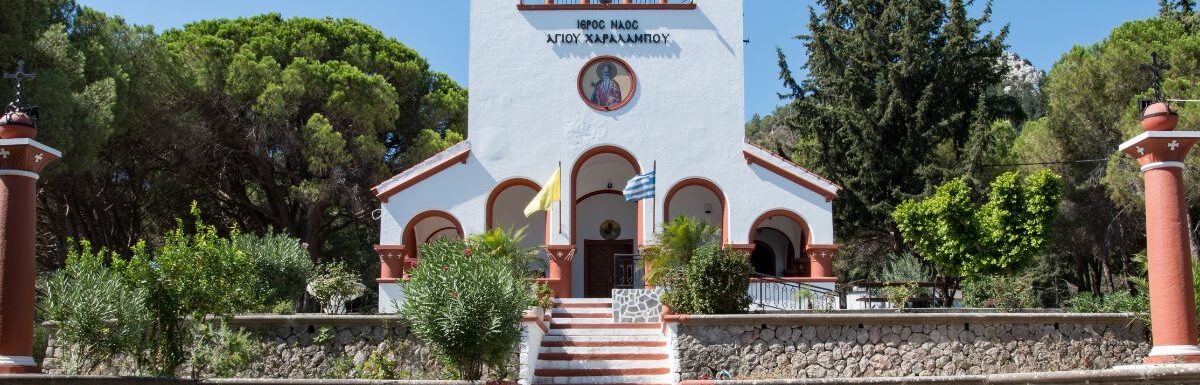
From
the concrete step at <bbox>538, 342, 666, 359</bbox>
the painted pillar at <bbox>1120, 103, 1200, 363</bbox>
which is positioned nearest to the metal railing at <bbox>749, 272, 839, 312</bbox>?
the concrete step at <bbox>538, 342, 666, 359</bbox>

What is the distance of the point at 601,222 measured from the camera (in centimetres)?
2873

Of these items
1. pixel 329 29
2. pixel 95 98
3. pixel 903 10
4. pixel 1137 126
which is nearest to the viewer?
pixel 95 98

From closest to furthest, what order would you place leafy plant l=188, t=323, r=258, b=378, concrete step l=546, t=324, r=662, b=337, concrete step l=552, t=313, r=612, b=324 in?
leafy plant l=188, t=323, r=258, b=378 < concrete step l=546, t=324, r=662, b=337 < concrete step l=552, t=313, r=612, b=324

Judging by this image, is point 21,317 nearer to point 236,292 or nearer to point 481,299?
point 236,292

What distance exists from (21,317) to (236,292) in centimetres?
315

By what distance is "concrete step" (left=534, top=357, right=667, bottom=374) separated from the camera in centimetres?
1906

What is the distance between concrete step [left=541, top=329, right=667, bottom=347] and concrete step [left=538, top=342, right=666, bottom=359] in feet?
0.11

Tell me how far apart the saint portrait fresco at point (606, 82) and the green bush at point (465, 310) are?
10.8 metres

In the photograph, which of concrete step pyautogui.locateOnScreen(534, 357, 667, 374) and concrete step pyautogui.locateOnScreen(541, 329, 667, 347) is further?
concrete step pyautogui.locateOnScreen(541, 329, 667, 347)

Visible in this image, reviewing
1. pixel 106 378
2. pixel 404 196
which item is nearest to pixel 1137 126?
pixel 404 196

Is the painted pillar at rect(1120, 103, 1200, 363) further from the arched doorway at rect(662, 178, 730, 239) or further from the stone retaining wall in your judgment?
the arched doorway at rect(662, 178, 730, 239)

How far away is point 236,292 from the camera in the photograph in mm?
17375

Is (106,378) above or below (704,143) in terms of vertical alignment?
below

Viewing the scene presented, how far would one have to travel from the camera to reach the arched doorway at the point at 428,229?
1027 inches
